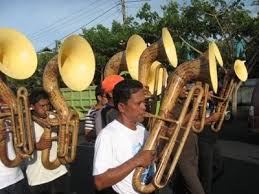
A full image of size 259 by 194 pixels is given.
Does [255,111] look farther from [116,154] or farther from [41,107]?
[116,154]

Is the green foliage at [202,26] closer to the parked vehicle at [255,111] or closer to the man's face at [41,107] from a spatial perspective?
the parked vehicle at [255,111]

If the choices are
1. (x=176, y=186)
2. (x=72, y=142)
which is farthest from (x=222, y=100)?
(x=72, y=142)

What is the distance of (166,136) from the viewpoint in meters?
2.90

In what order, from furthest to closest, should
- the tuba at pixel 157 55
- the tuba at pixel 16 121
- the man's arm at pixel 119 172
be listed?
1. the tuba at pixel 157 55
2. the tuba at pixel 16 121
3. the man's arm at pixel 119 172

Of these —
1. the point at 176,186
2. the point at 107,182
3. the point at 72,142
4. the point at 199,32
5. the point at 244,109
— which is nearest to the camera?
the point at 107,182

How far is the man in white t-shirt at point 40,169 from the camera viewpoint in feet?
14.0

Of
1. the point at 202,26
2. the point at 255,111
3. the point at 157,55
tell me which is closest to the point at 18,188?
the point at 157,55

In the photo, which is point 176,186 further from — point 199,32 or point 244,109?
point 199,32

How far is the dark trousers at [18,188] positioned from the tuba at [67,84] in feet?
1.15

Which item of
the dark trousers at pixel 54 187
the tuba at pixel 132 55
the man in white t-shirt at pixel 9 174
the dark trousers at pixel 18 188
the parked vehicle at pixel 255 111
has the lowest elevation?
the parked vehicle at pixel 255 111

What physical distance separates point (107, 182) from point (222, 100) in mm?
2607

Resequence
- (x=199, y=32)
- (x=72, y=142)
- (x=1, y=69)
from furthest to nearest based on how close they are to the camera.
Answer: (x=199, y=32) < (x=72, y=142) < (x=1, y=69)

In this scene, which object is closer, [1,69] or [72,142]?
[1,69]

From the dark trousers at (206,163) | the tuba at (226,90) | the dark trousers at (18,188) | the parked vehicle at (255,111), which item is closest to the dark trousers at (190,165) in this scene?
the dark trousers at (206,163)
